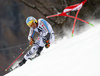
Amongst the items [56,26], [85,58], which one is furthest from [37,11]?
[85,58]

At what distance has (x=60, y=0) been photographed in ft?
23.1

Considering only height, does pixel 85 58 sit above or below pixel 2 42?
below

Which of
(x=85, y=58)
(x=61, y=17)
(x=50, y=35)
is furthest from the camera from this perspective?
(x=61, y=17)

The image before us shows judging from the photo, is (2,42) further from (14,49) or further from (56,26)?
(56,26)

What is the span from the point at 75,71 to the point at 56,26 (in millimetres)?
6420

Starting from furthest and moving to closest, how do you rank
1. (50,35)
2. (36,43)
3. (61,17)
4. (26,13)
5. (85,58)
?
1. (61,17)
2. (26,13)
3. (36,43)
4. (50,35)
5. (85,58)

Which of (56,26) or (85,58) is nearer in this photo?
(85,58)

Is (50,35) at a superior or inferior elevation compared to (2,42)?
inferior

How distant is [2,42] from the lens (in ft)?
22.9

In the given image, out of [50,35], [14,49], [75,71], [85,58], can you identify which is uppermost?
[14,49]

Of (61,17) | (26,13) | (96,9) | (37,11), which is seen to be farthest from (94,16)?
(26,13)

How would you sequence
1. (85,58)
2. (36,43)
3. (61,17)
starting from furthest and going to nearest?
(61,17), (36,43), (85,58)

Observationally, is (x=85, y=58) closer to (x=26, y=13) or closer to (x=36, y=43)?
(x=36, y=43)

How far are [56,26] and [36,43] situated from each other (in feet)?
13.4
